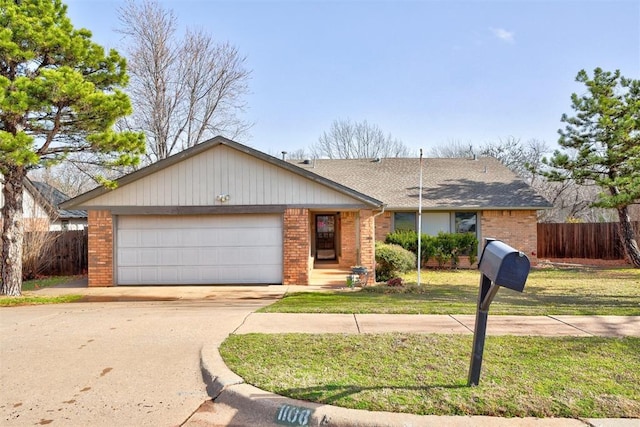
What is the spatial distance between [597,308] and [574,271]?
909 cm

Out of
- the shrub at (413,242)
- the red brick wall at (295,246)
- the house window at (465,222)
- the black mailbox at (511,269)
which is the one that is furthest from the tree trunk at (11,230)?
the house window at (465,222)

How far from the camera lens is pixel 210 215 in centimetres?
1192

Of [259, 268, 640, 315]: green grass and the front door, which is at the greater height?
the front door

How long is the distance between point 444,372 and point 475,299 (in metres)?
5.52

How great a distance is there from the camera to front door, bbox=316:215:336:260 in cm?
1806

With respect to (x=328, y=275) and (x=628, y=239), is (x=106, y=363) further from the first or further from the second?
(x=628, y=239)

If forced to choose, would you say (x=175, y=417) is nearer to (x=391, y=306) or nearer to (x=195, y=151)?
(x=391, y=306)

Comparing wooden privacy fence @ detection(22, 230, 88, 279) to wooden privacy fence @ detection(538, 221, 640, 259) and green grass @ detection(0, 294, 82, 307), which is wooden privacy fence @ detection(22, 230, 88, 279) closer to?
green grass @ detection(0, 294, 82, 307)

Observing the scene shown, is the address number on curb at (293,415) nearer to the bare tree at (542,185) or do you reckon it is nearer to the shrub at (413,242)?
the shrub at (413,242)

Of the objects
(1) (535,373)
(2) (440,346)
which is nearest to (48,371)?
(2) (440,346)

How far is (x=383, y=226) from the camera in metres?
17.6

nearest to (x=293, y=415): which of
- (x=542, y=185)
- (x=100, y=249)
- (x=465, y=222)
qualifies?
(x=100, y=249)

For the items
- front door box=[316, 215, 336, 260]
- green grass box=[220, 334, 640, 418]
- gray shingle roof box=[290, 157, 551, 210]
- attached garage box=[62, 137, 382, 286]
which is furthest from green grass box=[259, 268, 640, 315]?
front door box=[316, 215, 336, 260]

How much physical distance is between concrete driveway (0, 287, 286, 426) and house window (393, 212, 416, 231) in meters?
10.5
